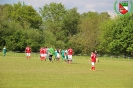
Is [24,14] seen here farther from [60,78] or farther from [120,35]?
[60,78]

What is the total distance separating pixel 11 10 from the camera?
331ft

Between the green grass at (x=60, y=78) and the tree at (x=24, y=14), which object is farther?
the tree at (x=24, y=14)

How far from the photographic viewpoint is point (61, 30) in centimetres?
10231

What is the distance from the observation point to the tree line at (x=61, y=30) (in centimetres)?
8225

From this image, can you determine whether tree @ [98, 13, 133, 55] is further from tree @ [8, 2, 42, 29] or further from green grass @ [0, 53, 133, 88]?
green grass @ [0, 53, 133, 88]

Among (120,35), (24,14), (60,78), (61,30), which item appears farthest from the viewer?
(61,30)

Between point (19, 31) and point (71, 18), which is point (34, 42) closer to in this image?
point (19, 31)

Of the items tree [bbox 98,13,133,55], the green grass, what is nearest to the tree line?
tree [bbox 98,13,133,55]

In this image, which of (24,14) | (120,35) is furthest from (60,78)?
(24,14)

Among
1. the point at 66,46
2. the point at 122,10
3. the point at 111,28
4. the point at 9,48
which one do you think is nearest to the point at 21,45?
the point at 9,48

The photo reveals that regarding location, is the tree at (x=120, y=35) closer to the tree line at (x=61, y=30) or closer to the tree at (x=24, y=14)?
the tree line at (x=61, y=30)

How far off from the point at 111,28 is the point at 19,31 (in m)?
24.8

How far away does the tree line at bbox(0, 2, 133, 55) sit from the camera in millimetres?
82250

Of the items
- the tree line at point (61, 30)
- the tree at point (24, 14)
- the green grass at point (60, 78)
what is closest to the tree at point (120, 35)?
the tree line at point (61, 30)
